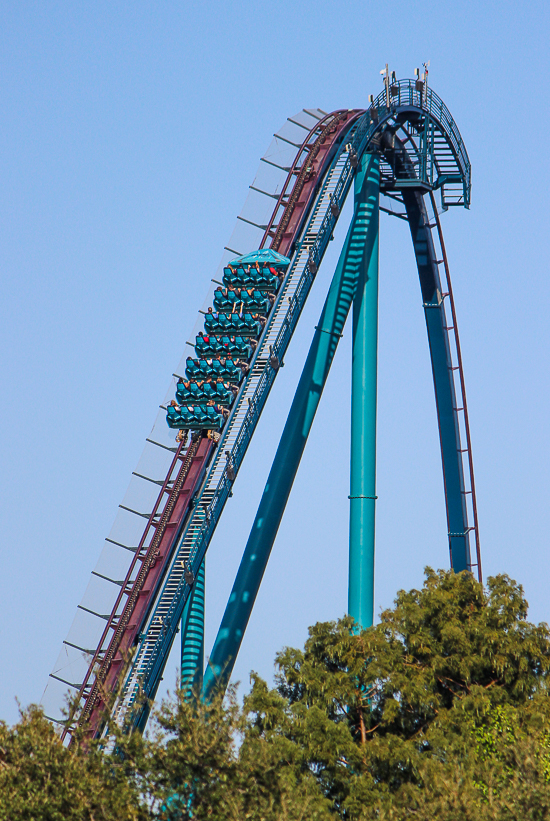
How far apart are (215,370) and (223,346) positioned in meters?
0.60

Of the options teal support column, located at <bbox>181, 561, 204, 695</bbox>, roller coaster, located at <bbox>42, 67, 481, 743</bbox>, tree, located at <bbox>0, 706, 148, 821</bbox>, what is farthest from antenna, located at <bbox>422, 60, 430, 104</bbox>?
tree, located at <bbox>0, 706, 148, 821</bbox>

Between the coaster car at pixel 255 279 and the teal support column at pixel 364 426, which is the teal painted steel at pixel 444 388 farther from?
the coaster car at pixel 255 279

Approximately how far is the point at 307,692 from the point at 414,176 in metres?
13.9

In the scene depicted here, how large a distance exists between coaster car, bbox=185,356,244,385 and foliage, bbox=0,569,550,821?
227 inches

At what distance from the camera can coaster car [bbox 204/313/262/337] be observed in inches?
950

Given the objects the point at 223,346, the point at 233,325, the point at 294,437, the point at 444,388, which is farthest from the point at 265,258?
the point at 444,388

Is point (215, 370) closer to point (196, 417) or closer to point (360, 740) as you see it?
point (196, 417)

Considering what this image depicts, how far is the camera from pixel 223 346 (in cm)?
2405

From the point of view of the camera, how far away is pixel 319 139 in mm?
27531

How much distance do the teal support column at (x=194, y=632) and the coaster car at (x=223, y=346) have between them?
3923 mm

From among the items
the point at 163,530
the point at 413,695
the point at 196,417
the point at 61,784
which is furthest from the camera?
the point at 196,417

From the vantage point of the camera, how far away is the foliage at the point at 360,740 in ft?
41.1

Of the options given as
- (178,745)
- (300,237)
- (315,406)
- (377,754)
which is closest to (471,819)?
(178,745)

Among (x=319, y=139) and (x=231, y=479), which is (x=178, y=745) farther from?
(x=319, y=139)
